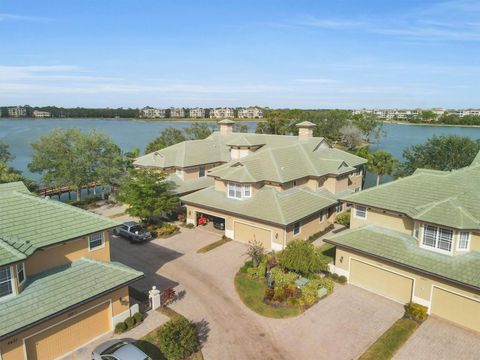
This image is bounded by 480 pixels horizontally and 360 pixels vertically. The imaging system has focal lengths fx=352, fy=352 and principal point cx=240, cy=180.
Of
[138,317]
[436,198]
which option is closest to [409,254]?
[436,198]

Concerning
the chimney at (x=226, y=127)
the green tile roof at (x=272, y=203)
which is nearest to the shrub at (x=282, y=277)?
the green tile roof at (x=272, y=203)

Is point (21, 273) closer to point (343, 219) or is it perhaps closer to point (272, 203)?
point (272, 203)

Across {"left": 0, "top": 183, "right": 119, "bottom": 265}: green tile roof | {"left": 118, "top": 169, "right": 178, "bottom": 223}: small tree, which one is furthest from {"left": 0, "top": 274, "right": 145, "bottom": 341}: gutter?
{"left": 118, "top": 169, "right": 178, "bottom": 223}: small tree

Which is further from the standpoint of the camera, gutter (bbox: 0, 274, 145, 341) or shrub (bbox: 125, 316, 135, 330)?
shrub (bbox: 125, 316, 135, 330)

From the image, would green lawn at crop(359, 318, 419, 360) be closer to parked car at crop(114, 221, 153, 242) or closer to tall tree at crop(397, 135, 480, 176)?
parked car at crop(114, 221, 153, 242)

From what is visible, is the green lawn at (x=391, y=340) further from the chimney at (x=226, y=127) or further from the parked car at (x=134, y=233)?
the chimney at (x=226, y=127)

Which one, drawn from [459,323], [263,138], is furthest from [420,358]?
[263,138]
